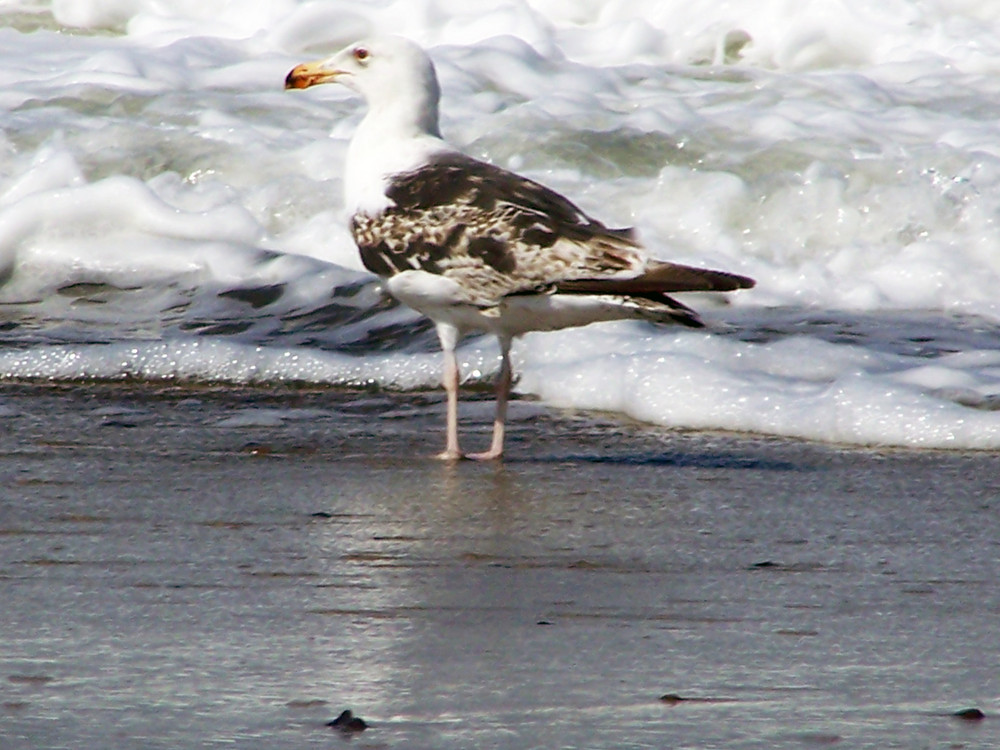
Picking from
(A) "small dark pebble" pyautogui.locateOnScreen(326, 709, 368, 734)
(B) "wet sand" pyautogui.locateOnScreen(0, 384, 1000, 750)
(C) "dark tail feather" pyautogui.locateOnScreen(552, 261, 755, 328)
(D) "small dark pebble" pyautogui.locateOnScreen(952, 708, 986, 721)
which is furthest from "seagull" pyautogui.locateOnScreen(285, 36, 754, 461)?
(A) "small dark pebble" pyautogui.locateOnScreen(326, 709, 368, 734)

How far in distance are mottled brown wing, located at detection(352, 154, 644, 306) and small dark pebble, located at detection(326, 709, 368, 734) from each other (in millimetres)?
2458

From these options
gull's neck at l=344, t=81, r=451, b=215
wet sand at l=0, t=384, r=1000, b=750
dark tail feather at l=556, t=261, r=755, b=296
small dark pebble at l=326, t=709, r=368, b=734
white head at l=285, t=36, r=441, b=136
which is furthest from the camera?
white head at l=285, t=36, r=441, b=136

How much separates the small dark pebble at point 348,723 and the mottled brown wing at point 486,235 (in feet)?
8.07

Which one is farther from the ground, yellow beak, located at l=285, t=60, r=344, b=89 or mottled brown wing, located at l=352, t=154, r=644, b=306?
yellow beak, located at l=285, t=60, r=344, b=89

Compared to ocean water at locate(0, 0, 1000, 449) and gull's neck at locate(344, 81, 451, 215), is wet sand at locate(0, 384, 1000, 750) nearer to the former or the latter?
ocean water at locate(0, 0, 1000, 449)

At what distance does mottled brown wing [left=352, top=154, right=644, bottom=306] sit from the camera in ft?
15.9

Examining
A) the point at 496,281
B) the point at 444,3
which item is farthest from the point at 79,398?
the point at 444,3

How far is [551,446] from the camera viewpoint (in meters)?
5.04

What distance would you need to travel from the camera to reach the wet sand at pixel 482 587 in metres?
2.52

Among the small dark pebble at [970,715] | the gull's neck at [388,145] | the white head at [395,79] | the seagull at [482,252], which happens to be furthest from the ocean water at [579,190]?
the small dark pebble at [970,715]

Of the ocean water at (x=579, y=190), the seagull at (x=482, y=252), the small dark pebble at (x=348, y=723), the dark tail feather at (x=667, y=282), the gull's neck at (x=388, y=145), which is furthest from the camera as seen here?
the ocean water at (x=579, y=190)

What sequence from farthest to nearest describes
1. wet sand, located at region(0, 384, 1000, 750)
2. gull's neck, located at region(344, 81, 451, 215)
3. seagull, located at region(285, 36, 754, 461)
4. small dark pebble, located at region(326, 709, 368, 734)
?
gull's neck, located at region(344, 81, 451, 215) → seagull, located at region(285, 36, 754, 461) → wet sand, located at region(0, 384, 1000, 750) → small dark pebble, located at region(326, 709, 368, 734)

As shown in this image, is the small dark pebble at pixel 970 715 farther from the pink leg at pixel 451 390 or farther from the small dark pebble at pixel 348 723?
the pink leg at pixel 451 390

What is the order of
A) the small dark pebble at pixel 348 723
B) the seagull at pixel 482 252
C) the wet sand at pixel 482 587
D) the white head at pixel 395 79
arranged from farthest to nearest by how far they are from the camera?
the white head at pixel 395 79, the seagull at pixel 482 252, the wet sand at pixel 482 587, the small dark pebble at pixel 348 723
